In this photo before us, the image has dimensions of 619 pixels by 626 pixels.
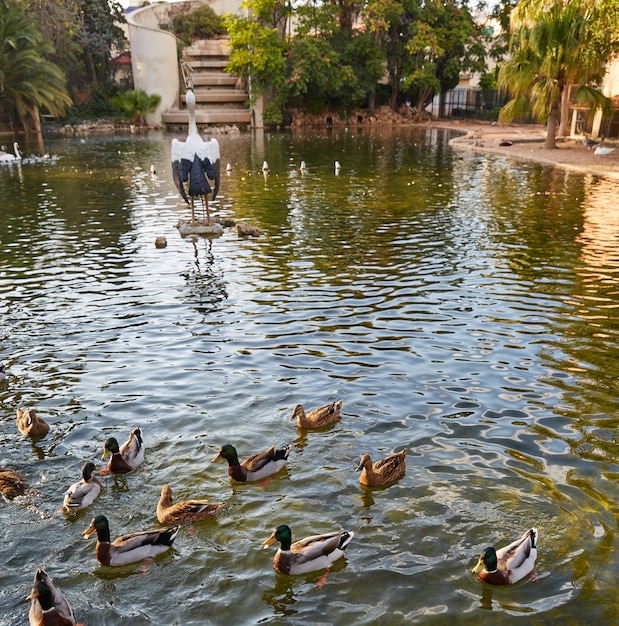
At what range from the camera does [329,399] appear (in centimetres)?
967

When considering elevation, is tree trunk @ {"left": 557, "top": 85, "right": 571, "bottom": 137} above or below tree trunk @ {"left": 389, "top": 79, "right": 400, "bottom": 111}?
below

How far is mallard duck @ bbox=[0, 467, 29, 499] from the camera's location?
7.45 metres

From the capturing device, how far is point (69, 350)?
11.4 metres

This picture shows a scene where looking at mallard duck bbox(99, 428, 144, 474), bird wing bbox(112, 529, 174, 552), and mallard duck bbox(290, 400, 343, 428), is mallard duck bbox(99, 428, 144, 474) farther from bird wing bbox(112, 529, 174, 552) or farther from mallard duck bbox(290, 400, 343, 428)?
mallard duck bbox(290, 400, 343, 428)

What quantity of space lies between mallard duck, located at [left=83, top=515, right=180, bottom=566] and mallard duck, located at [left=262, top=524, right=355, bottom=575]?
1.18 metres

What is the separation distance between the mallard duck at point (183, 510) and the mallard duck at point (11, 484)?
1.69m

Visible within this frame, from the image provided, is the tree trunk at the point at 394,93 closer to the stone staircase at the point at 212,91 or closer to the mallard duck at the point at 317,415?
the stone staircase at the point at 212,91

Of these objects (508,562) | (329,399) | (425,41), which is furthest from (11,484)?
(425,41)

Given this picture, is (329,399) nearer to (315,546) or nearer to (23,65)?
(315,546)

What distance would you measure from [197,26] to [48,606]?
239ft

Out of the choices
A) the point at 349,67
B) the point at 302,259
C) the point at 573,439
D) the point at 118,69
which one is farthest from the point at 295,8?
the point at 573,439

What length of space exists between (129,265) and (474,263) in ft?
28.3

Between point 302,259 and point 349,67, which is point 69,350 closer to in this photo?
point 302,259

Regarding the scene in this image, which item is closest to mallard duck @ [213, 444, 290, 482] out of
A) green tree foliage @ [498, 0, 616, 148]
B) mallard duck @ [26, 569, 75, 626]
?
mallard duck @ [26, 569, 75, 626]
